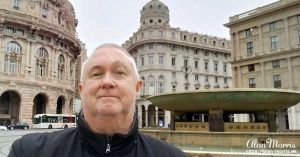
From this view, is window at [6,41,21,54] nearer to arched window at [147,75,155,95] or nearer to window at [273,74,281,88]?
arched window at [147,75,155,95]

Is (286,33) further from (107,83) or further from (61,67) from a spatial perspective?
(107,83)

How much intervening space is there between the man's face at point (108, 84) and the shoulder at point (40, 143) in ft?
0.79

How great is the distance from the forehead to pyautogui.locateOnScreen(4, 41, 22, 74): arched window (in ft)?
139

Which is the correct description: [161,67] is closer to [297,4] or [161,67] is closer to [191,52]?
[191,52]

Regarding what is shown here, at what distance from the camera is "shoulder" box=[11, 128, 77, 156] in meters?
1.84

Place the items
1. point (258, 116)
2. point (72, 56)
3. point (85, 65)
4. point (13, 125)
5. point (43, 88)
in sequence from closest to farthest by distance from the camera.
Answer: point (85, 65) < point (258, 116) < point (13, 125) < point (43, 88) < point (72, 56)

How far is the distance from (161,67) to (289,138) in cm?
4424

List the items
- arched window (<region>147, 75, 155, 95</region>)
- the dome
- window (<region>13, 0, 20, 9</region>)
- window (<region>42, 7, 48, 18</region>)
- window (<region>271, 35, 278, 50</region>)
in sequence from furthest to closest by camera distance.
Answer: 1. the dome
2. arched window (<region>147, 75, 155, 95</region>)
3. window (<region>42, 7, 48, 18</region>)
4. window (<region>13, 0, 20, 9</region>)
5. window (<region>271, 35, 278, 50</region>)

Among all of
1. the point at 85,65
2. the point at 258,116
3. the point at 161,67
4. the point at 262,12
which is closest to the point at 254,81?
the point at 262,12

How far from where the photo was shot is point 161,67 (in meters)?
55.5

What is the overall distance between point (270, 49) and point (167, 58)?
68.4 ft

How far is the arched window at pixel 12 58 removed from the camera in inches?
1587

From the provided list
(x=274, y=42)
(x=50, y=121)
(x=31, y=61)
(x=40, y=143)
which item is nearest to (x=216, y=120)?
(x=40, y=143)

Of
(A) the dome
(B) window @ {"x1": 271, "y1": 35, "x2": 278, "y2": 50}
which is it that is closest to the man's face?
(B) window @ {"x1": 271, "y1": 35, "x2": 278, "y2": 50}
